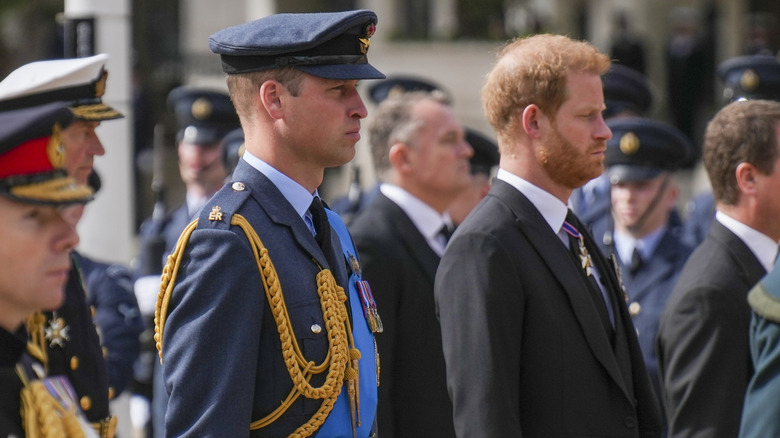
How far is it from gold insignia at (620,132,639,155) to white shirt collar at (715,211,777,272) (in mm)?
2549

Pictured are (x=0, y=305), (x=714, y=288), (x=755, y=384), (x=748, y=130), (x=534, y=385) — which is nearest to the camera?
(x=0, y=305)

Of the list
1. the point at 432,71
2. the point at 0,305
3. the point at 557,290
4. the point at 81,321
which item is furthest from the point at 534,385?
the point at 432,71

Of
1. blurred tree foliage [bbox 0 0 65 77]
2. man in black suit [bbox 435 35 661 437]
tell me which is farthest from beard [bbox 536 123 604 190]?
blurred tree foliage [bbox 0 0 65 77]

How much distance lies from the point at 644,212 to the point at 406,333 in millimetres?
2578

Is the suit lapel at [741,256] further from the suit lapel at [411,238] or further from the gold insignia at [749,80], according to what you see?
the gold insignia at [749,80]

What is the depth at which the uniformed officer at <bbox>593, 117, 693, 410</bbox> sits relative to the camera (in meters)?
6.61

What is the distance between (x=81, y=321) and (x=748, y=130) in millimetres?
2413

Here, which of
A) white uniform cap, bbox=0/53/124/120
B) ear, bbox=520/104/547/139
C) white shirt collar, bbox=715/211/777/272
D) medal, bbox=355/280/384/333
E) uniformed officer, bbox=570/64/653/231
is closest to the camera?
white uniform cap, bbox=0/53/124/120

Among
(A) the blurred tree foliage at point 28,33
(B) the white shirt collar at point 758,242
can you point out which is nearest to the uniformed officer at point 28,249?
(B) the white shirt collar at point 758,242

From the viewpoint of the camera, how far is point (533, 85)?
12.9 ft

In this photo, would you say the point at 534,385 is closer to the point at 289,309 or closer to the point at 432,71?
the point at 289,309

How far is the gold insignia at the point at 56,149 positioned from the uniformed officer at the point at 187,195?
170 inches

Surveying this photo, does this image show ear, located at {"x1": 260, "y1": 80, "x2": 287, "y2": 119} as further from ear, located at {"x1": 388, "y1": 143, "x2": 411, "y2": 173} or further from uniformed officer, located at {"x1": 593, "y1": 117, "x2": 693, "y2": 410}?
uniformed officer, located at {"x1": 593, "y1": 117, "x2": 693, "y2": 410}

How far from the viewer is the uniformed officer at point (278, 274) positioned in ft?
10.1
